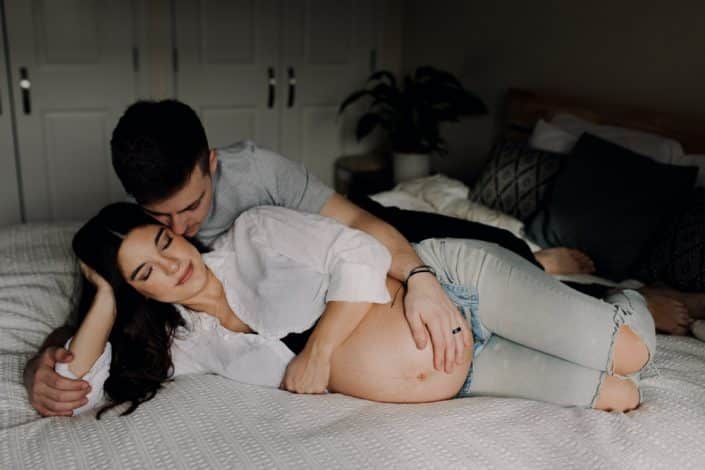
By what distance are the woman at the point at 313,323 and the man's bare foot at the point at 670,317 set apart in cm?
32

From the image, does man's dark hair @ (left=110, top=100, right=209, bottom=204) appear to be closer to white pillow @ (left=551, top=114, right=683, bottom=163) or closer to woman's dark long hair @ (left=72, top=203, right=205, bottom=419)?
woman's dark long hair @ (left=72, top=203, right=205, bottom=419)

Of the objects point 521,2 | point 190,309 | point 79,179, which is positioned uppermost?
point 521,2

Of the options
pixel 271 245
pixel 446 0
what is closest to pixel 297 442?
pixel 271 245

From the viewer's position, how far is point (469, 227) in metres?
1.92

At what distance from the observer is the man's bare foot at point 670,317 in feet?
5.76

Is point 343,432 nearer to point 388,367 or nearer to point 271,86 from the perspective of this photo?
point 388,367

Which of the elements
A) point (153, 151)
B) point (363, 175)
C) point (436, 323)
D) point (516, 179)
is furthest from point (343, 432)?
point (363, 175)

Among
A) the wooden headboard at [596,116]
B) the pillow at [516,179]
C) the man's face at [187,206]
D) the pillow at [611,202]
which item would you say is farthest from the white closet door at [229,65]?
the man's face at [187,206]

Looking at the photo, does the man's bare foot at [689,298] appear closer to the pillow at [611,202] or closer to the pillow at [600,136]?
the pillow at [611,202]

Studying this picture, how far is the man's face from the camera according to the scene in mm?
1365

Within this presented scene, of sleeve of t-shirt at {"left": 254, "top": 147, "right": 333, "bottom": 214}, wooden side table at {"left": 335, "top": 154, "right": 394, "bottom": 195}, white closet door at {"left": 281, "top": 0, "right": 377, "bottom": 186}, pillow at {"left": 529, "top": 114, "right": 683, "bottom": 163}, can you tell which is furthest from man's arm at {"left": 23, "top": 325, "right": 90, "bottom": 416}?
white closet door at {"left": 281, "top": 0, "right": 377, "bottom": 186}

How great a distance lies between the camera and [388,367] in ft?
4.59

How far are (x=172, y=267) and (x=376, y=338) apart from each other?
0.42 meters

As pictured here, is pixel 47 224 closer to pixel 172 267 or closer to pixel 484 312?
pixel 172 267
